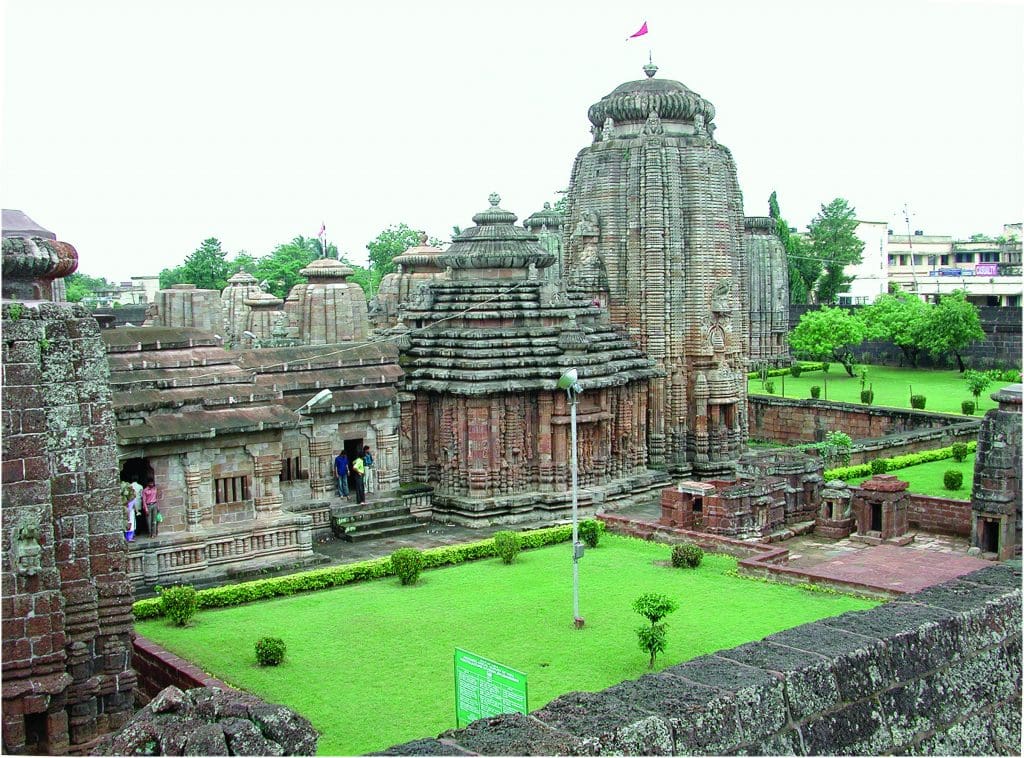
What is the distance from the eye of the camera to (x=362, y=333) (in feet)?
117

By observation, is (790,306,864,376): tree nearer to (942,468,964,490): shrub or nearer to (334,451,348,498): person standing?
(942,468,964,490): shrub

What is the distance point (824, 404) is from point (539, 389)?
17324mm

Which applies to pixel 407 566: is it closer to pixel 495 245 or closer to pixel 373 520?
pixel 373 520

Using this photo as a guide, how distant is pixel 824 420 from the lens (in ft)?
137

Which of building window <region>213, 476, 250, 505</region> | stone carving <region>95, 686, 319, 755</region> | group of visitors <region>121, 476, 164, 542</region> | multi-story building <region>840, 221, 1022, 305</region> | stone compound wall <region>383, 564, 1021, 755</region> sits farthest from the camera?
multi-story building <region>840, 221, 1022, 305</region>

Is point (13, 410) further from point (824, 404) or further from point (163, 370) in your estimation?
point (824, 404)

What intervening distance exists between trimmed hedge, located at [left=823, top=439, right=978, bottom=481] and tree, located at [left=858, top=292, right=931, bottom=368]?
741 inches

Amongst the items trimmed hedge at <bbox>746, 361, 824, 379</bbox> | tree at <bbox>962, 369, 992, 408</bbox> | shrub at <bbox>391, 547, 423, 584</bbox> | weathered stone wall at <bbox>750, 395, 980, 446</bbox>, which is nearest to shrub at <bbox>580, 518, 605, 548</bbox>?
shrub at <bbox>391, 547, 423, 584</bbox>

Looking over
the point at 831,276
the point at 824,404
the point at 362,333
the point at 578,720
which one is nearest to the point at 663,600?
the point at 578,720

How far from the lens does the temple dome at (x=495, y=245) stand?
29.6m

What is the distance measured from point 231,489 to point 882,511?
522 inches

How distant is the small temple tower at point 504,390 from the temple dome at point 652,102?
19.4 feet

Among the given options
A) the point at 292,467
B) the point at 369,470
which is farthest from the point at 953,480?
the point at 292,467

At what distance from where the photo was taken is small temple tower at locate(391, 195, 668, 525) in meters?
27.9
